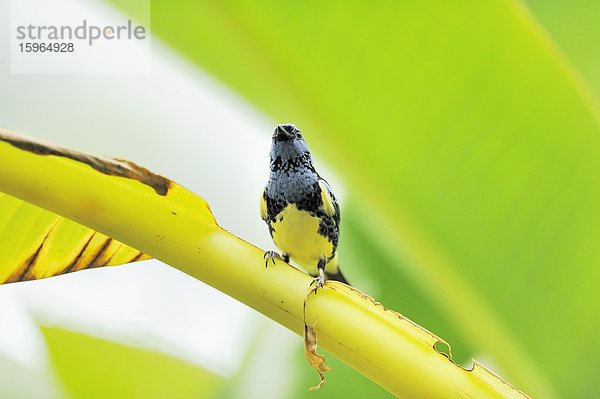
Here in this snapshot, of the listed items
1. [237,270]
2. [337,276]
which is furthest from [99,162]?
[337,276]

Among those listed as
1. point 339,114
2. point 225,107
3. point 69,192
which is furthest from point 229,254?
point 225,107

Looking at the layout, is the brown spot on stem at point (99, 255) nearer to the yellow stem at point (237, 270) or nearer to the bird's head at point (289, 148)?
the yellow stem at point (237, 270)

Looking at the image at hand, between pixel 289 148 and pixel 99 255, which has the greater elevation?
pixel 289 148

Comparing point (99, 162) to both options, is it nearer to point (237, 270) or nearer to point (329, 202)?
point (237, 270)

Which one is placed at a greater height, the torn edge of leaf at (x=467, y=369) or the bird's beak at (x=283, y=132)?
the bird's beak at (x=283, y=132)

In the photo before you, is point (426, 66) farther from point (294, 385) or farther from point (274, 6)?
point (294, 385)

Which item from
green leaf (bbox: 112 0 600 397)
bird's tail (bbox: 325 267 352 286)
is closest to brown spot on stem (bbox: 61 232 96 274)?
green leaf (bbox: 112 0 600 397)

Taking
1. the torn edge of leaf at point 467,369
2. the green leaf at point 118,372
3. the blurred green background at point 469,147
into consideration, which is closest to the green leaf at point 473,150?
the blurred green background at point 469,147
